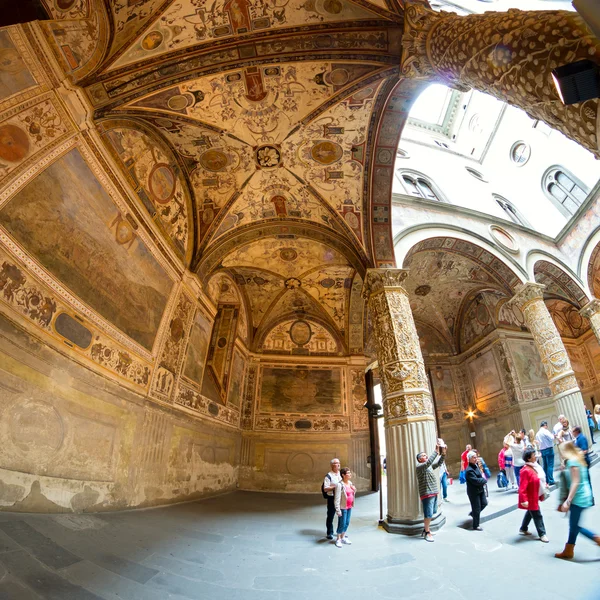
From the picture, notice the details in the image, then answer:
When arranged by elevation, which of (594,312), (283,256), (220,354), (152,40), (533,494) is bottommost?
(533,494)

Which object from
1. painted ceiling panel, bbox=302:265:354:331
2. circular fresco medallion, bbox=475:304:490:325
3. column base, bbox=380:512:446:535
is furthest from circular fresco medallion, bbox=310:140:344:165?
circular fresco medallion, bbox=475:304:490:325

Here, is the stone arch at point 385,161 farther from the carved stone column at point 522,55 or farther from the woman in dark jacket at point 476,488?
the woman in dark jacket at point 476,488

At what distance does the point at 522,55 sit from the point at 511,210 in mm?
14456

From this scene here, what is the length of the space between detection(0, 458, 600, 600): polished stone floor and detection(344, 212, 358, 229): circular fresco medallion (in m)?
7.05

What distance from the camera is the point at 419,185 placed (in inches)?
523

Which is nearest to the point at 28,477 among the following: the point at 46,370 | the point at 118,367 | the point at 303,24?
the point at 46,370

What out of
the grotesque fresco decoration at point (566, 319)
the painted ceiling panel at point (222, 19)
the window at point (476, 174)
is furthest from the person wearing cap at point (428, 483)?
the window at point (476, 174)

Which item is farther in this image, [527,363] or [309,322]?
[309,322]

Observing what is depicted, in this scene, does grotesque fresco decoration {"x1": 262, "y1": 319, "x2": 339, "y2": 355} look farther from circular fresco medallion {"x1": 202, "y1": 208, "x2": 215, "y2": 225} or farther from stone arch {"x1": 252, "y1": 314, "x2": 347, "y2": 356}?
circular fresco medallion {"x1": 202, "y1": 208, "x2": 215, "y2": 225}

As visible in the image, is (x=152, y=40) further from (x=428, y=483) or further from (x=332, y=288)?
(x=332, y=288)

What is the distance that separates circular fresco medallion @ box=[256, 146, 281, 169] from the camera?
27.1 ft

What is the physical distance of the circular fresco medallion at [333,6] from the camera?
5.51 metres

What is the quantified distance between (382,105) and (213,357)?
8.85m

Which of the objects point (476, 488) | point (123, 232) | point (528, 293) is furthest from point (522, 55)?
point (528, 293)
